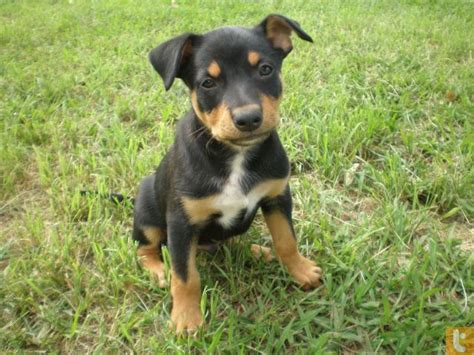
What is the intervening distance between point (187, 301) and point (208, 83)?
4.16 feet

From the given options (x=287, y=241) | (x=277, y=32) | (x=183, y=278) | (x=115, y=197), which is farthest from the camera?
(x=115, y=197)

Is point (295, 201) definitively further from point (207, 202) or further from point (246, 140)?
point (246, 140)

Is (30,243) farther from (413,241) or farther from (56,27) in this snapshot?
(56,27)

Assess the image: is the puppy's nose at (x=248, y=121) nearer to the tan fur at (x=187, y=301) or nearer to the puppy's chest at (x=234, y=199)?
the puppy's chest at (x=234, y=199)

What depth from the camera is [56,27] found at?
727cm

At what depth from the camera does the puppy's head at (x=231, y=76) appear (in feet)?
7.46

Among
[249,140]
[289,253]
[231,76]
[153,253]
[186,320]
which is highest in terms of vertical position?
[231,76]

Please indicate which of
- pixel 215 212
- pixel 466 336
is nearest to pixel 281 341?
pixel 215 212

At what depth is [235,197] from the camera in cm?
252

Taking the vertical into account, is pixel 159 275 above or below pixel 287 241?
below

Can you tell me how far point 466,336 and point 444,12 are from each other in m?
6.89

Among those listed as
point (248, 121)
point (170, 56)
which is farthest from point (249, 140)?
point (170, 56)

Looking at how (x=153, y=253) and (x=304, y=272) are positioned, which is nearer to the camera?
(x=304, y=272)

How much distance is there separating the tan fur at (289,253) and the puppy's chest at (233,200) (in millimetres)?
242
